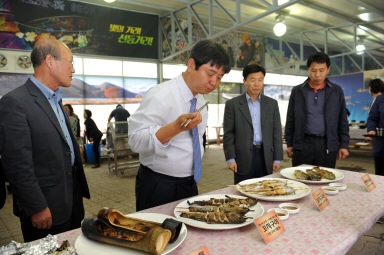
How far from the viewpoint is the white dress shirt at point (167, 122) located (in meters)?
1.40

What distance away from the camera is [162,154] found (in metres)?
1.30

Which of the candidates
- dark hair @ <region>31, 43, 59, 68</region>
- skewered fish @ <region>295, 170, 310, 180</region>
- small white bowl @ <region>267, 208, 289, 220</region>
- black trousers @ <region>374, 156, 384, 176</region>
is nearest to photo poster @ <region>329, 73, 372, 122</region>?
black trousers @ <region>374, 156, 384, 176</region>

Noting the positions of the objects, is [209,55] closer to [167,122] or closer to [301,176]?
[167,122]

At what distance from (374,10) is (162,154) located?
373 inches

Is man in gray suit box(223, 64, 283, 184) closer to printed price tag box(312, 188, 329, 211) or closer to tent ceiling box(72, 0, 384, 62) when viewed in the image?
printed price tag box(312, 188, 329, 211)

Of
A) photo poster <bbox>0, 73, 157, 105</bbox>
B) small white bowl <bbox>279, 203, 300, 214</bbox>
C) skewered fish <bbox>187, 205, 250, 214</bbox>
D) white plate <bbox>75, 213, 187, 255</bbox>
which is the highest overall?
photo poster <bbox>0, 73, 157, 105</bbox>

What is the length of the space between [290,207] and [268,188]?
0.22 metres

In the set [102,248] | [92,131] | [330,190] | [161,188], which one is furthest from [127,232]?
[92,131]

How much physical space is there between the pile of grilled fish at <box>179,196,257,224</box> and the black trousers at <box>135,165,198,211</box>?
0.27 m

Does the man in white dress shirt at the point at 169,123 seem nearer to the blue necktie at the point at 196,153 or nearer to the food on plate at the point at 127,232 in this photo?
the blue necktie at the point at 196,153

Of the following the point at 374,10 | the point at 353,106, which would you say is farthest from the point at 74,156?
the point at 353,106

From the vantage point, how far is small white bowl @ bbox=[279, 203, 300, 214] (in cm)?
119

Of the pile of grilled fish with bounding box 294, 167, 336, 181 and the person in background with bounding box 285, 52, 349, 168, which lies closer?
the pile of grilled fish with bounding box 294, 167, 336, 181

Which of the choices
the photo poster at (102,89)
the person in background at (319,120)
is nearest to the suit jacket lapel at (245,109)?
the person in background at (319,120)
